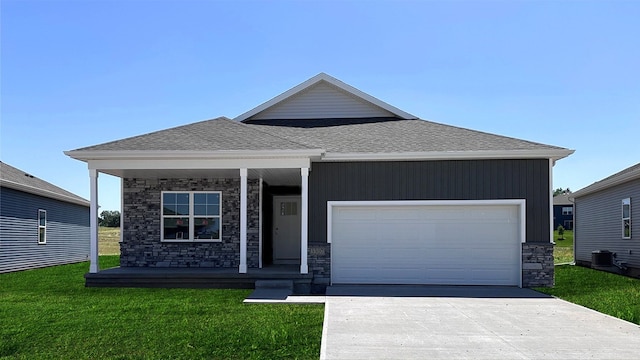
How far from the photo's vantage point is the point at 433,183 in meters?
12.4

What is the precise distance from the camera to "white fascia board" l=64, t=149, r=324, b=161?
38.5 feet

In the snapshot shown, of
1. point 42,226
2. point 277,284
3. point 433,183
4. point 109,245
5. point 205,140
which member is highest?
point 205,140

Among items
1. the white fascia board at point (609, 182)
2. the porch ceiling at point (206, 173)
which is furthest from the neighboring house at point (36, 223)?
the white fascia board at point (609, 182)

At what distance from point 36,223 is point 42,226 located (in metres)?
0.61

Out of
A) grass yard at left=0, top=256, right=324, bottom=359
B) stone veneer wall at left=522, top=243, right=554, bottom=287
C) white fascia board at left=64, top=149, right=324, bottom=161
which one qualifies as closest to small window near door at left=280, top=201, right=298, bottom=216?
white fascia board at left=64, top=149, right=324, bottom=161

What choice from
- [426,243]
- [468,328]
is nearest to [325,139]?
[426,243]

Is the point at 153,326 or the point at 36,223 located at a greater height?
the point at 36,223

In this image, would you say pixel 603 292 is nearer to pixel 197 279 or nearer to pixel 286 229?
pixel 286 229

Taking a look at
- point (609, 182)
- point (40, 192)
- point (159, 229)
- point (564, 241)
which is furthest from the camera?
point (564, 241)

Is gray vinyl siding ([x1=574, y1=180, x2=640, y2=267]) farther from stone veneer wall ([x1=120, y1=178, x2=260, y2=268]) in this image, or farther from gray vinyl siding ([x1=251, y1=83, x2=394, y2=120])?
stone veneer wall ([x1=120, y1=178, x2=260, y2=268])

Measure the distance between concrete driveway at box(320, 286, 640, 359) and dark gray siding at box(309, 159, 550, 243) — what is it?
6.94ft

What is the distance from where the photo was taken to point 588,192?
20.1 m

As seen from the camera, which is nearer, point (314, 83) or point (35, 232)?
point (314, 83)

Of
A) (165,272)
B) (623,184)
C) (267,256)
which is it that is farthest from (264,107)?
(623,184)
